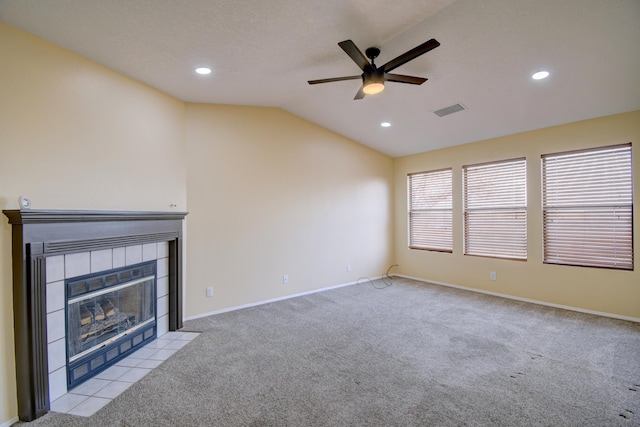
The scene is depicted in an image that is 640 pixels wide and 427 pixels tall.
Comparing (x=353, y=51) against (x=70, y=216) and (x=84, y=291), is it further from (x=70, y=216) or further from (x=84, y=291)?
(x=84, y=291)

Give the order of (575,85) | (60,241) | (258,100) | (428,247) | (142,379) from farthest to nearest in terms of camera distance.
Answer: (428,247)
(258,100)
(575,85)
(142,379)
(60,241)

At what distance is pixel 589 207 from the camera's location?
12.9ft

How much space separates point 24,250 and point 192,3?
2010 millimetres

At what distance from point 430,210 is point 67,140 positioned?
5418 mm

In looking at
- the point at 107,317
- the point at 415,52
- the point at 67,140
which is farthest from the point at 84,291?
the point at 415,52

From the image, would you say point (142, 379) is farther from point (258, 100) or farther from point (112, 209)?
point (258, 100)

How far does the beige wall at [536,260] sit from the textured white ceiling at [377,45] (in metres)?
0.30

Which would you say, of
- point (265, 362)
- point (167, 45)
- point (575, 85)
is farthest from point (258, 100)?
point (575, 85)

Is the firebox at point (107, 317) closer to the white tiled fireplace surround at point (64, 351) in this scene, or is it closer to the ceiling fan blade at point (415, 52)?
the white tiled fireplace surround at point (64, 351)

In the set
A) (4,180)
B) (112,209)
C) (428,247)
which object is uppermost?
(4,180)

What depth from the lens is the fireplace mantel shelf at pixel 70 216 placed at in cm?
195

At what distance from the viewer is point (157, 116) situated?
3.37m

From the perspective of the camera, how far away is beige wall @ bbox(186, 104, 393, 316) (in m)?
3.94

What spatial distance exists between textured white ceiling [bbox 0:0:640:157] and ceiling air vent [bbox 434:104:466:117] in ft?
0.38
